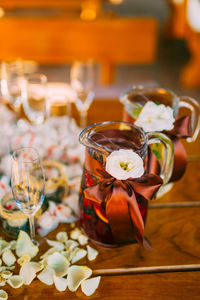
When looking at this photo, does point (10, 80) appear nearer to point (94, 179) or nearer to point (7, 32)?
point (94, 179)

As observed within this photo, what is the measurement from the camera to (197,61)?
3.42 m

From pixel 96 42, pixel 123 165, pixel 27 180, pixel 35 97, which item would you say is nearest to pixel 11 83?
pixel 35 97

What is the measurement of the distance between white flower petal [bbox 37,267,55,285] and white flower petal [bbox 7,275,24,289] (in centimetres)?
3

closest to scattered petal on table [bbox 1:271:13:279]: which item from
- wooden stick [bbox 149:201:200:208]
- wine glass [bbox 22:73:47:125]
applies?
wooden stick [bbox 149:201:200:208]

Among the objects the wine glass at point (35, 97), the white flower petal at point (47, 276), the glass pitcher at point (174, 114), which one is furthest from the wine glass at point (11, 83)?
the white flower petal at point (47, 276)

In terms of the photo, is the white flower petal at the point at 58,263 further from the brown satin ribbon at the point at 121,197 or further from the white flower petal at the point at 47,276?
the brown satin ribbon at the point at 121,197

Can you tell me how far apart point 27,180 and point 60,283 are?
201 mm

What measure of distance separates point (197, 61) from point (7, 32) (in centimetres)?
180

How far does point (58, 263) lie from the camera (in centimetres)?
69

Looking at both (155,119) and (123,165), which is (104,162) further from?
(155,119)

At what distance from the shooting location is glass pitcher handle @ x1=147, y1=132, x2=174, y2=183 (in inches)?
28.5

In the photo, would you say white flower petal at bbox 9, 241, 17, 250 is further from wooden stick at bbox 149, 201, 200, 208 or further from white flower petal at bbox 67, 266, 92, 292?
wooden stick at bbox 149, 201, 200, 208

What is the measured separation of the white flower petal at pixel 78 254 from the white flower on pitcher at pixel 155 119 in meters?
0.29

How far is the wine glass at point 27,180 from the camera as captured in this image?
0.66 m
